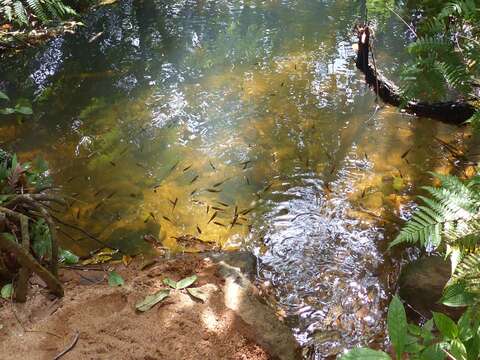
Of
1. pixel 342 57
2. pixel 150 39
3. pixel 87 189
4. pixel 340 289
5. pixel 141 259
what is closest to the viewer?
pixel 340 289

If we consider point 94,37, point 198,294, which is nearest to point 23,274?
point 198,294

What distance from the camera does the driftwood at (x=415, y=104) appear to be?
11.7 feet

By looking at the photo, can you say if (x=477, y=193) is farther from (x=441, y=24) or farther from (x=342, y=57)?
(x=342, y=57)

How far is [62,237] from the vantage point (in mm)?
3996

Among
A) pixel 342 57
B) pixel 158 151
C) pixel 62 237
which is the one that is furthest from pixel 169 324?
pixel 342 57

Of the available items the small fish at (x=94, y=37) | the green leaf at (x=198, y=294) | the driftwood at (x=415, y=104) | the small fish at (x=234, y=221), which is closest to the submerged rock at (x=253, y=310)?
the green leaf at (x=198, y=294)

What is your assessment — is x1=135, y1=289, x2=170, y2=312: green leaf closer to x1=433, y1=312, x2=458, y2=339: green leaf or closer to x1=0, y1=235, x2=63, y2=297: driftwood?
x1=0, y1=235, x2=63, y2=297: driftwood

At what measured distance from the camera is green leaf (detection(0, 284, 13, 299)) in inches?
104

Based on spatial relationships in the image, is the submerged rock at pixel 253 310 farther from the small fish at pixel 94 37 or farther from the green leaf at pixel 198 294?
the small fish at pixel 94 37

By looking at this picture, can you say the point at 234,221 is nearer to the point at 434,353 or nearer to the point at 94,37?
the point at 434,353

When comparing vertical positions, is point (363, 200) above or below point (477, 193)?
below

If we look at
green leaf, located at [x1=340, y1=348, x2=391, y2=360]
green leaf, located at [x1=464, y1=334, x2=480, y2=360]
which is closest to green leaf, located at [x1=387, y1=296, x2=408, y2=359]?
green leaf, located at [x1=340, y1=348, x2=391, y2=360]

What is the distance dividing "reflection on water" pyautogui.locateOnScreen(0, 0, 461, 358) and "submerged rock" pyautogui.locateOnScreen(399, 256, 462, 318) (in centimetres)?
19

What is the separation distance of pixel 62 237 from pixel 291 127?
2.75 meters
